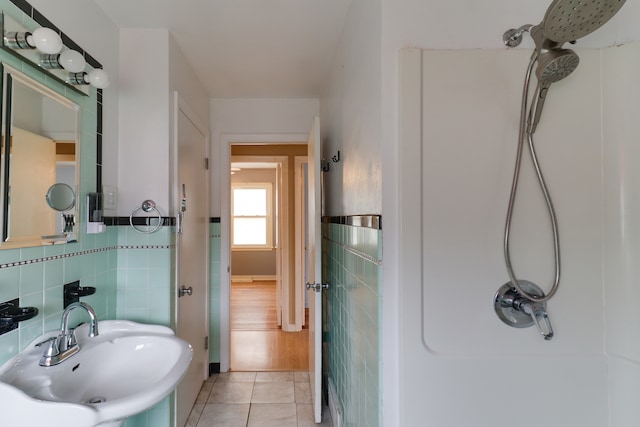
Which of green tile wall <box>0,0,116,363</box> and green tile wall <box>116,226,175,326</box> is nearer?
green tile wall <box>0,0,116,363</box>

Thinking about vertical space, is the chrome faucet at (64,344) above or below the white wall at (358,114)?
below

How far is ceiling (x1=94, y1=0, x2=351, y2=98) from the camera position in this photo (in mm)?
1502

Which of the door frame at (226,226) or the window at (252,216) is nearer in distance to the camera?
the door frame at (226,226)

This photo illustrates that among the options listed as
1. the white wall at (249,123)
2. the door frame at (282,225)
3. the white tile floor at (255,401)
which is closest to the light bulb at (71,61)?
the white wall at (249,123)

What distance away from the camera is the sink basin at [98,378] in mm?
847

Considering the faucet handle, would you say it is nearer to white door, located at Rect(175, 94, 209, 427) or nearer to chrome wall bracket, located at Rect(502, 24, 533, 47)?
white door, located at Rect(175, 94, 209, 427)

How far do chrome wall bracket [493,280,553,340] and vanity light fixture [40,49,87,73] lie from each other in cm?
172

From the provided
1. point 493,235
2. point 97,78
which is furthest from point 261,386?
point 97,78

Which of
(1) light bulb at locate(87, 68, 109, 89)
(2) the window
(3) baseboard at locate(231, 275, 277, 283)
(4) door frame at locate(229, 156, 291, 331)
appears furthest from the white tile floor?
(2) the window

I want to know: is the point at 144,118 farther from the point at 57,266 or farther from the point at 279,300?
the point at 279,300

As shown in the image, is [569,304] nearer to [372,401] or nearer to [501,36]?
[372,401]

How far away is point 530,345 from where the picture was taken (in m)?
1.04

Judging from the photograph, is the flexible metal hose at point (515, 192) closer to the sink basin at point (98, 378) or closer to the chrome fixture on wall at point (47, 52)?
the sink basin at point (98, 378)

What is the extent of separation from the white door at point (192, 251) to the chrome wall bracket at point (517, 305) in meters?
1.61
